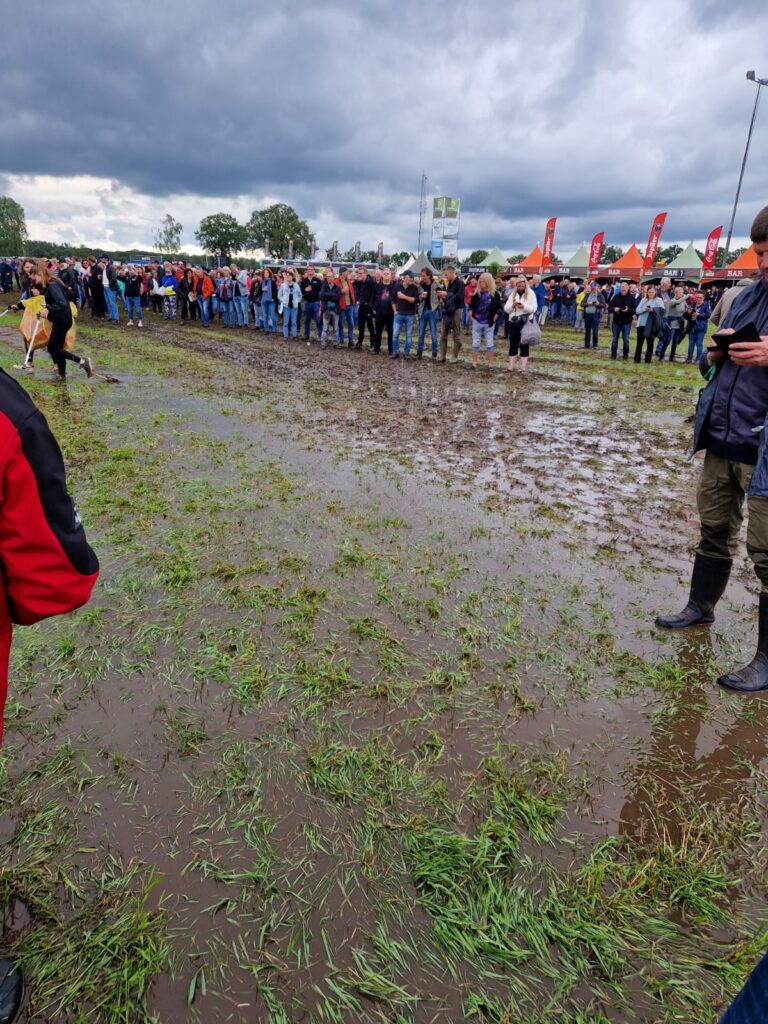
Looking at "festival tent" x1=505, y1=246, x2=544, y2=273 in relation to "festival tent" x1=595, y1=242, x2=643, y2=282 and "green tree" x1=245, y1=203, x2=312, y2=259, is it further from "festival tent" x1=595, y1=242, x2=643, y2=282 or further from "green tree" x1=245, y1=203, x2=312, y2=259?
"green tree" x1=245, y1=203, x2=312, y2=259

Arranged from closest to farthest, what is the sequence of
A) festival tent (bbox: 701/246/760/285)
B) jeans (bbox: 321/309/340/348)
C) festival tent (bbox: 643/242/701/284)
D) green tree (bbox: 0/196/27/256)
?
jeans (bbox: 321/309/340/348), festival tent (bbox: 701/246/760/285), festival tent (bbox: 643/242/701/284), green tree (bbox: 0/196/27/256)

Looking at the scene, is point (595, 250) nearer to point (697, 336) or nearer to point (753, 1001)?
point (697, 336)

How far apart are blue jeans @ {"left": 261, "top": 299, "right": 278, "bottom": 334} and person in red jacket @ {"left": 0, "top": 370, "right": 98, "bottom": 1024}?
19.4 metres

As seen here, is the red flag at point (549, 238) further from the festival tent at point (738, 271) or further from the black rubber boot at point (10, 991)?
the black rubber boot at point (10, 991)

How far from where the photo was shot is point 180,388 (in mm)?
10125

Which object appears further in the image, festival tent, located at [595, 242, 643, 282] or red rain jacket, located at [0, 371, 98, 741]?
festival tent, located at [595, 242, 643, 282]

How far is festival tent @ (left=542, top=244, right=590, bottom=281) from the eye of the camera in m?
41.8

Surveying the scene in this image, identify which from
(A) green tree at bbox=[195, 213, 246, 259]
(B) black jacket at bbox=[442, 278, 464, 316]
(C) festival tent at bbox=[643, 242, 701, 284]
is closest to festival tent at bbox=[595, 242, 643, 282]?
(C) festival tent at bbox=[643, 242, 701, 284]

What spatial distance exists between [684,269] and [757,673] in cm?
4325

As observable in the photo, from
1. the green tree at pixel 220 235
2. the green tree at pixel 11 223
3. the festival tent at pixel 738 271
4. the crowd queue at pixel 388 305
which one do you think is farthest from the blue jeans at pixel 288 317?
the green tree at pixel 11 223

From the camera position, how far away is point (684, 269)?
38.1 meters

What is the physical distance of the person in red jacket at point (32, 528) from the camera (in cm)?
127

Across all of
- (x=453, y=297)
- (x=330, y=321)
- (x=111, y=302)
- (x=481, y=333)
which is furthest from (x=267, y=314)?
(x=481, y=333)

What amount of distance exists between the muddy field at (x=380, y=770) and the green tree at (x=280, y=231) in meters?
113
